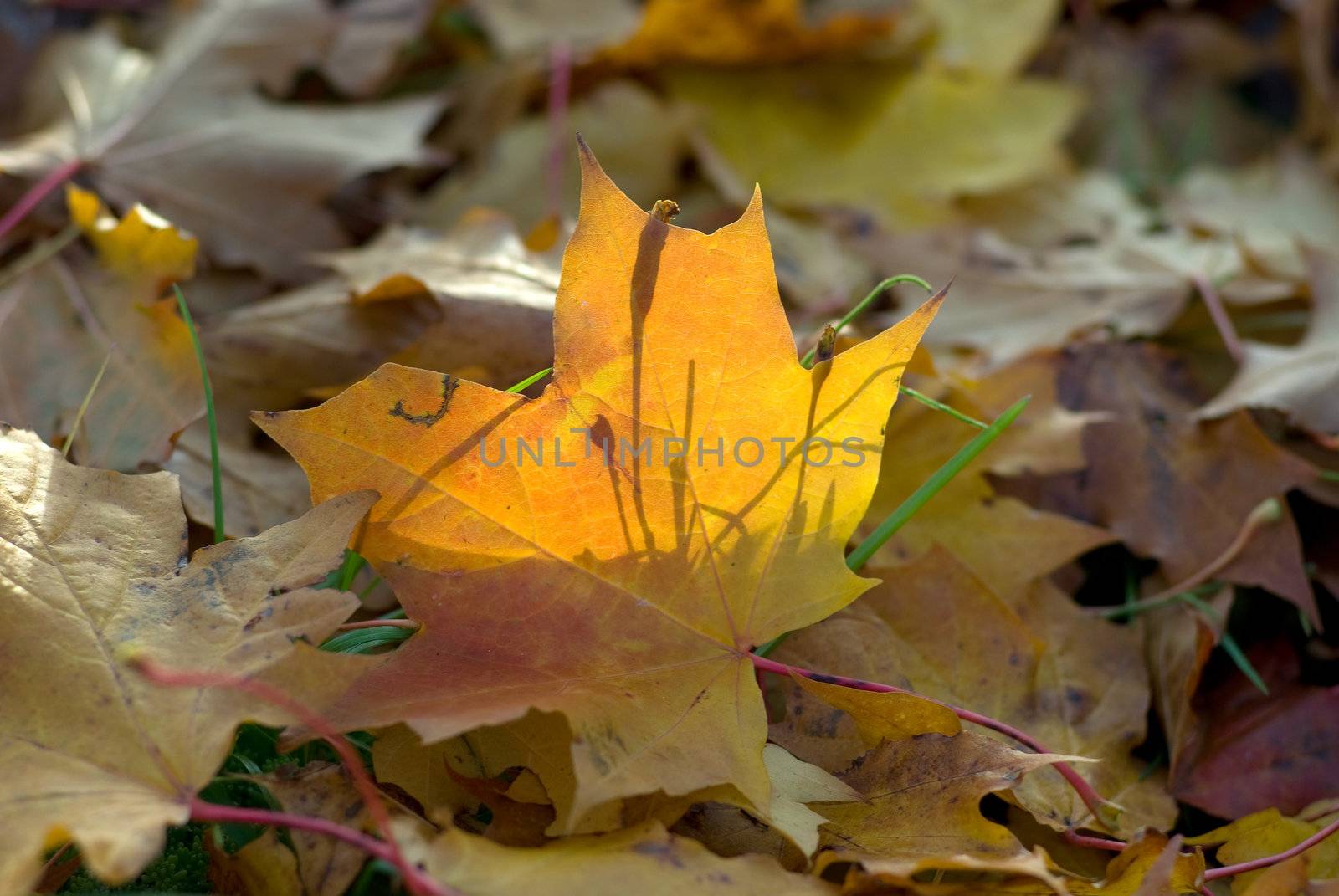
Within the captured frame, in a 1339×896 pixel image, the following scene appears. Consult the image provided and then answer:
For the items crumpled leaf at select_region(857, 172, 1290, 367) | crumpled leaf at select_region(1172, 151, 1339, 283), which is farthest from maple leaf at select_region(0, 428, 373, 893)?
crumpled leaf at select_region(1172, 151, 1339, 283)

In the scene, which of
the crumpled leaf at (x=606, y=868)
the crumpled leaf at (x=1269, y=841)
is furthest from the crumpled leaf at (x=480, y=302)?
the crumpled leaf at (x=1269, y=841)

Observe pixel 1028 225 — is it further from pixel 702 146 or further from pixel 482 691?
pixel 482 691

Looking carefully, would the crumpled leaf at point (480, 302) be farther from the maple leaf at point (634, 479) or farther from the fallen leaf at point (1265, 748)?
the fallen leaf at point (1265, 748)

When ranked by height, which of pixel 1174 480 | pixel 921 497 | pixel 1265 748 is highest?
pixel 921 497

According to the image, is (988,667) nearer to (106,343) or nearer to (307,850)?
(307,850)

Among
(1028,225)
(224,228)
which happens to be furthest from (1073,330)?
Answer: (224,228)

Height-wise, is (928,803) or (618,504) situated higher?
(618,504)

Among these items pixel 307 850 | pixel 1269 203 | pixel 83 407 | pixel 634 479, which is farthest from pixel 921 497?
pixel 1269 203
